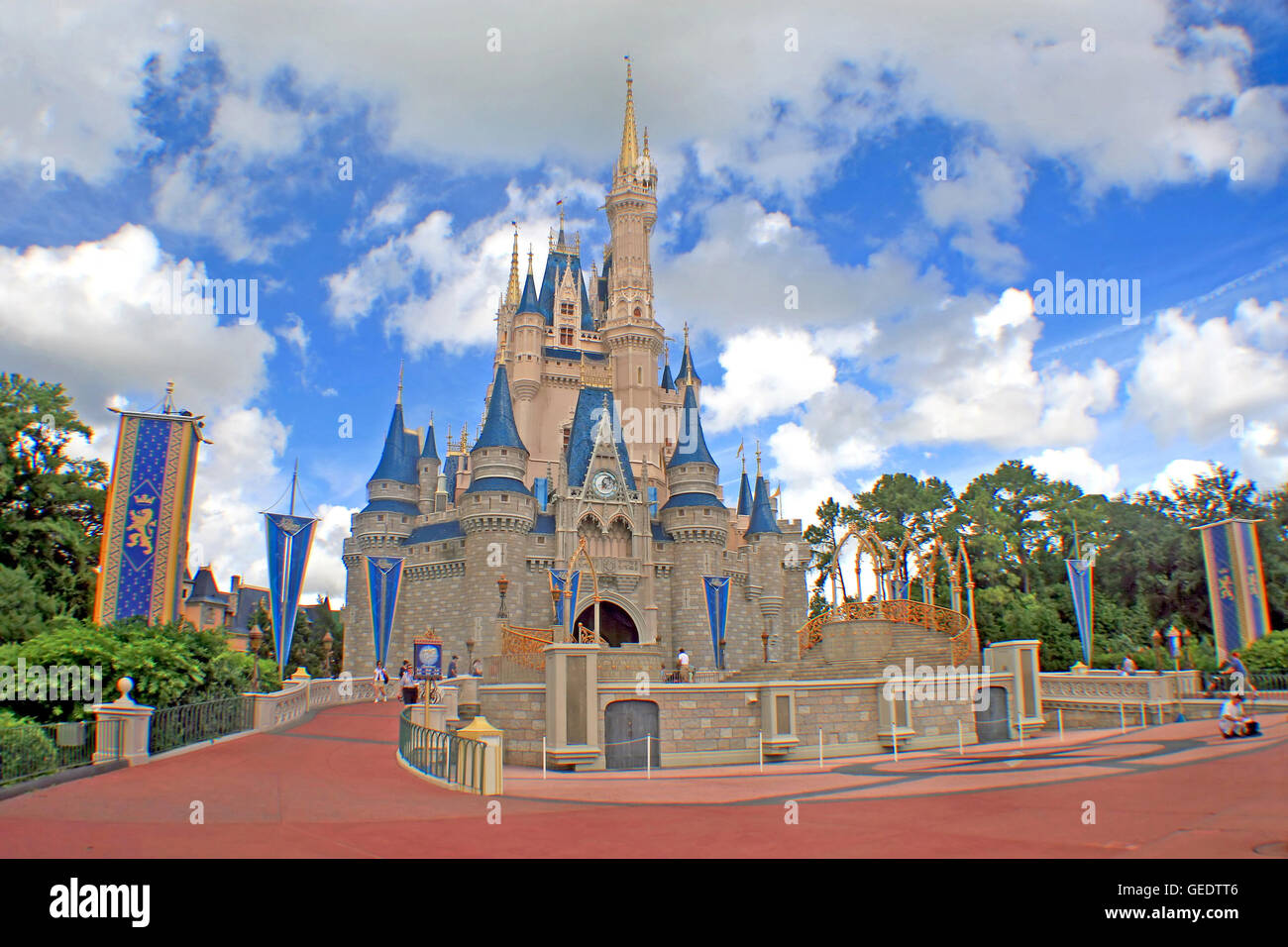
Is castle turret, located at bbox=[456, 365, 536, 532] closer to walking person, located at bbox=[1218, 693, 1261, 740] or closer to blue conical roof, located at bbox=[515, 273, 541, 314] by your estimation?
blue conical roof, located at bbox=[515, 273, 541, 314]

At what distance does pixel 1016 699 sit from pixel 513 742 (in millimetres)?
12843

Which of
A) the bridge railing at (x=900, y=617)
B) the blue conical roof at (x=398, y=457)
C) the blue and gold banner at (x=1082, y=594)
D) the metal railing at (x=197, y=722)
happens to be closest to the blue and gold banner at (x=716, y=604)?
the bridge railing at (x=900, y=617)

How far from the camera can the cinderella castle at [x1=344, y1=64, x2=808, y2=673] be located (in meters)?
43.1

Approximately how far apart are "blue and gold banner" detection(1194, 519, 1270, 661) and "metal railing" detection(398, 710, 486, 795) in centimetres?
2662

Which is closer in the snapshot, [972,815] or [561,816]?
[972,815]

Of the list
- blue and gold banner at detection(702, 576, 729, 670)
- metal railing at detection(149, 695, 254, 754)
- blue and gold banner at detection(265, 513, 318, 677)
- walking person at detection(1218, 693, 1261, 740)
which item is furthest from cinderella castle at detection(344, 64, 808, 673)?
walking person at detection(1218, 693, 1261, 740)

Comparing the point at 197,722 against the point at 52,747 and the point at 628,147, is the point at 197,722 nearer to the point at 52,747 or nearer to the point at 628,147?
the point at 52,747

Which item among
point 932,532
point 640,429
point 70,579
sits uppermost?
point 640,429

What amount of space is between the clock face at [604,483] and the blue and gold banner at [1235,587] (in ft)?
89.5

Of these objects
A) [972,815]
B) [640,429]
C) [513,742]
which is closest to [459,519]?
[640,429]

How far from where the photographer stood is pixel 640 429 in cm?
5200
